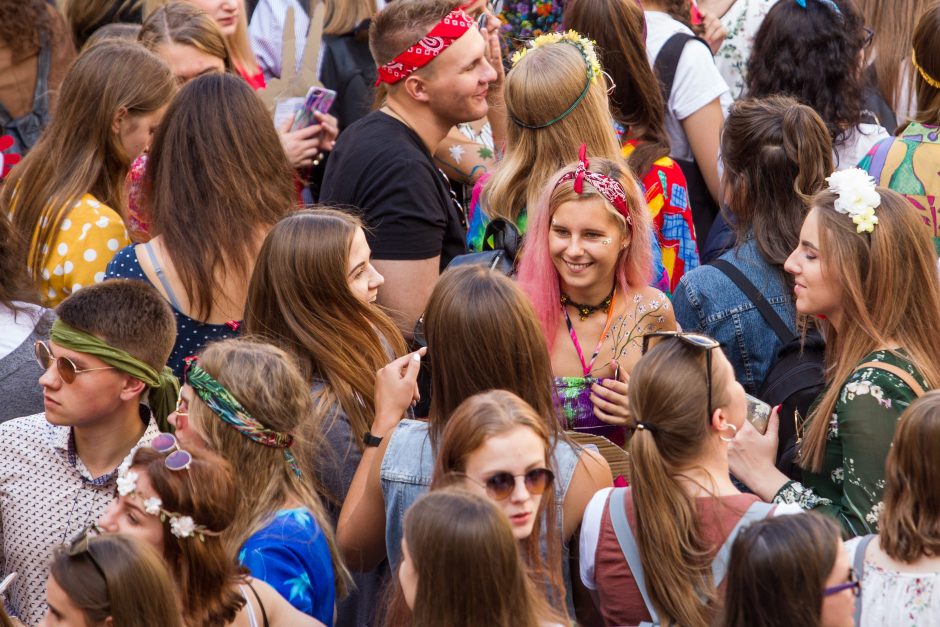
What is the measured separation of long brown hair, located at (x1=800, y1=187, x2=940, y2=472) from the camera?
11.5ft

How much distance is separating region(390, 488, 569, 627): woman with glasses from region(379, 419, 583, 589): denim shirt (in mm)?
733

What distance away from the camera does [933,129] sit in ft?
14.9

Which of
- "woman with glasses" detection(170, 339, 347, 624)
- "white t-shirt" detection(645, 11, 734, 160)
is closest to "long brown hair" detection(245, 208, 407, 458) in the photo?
"woman with glasses" detection(170, 339, 347, 624)

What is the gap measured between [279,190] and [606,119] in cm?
130

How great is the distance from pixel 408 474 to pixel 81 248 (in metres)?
1.87

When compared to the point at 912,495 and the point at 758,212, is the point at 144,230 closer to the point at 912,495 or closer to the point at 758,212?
the point at 758,212

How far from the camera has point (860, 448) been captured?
3.29 meters

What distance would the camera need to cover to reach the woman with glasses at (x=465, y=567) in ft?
7.87

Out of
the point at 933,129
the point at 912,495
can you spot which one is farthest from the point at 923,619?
the point at 933,129

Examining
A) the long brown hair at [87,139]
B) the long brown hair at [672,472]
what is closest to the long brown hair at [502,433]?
the long brown hair at [672,472]

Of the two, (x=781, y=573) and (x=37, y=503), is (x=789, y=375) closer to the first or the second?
(x=781, y=573)

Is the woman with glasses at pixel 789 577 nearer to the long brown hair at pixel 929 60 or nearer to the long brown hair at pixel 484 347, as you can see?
the long brown hair at pixel 484 347

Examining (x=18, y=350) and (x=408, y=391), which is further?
(x=18, y=350)

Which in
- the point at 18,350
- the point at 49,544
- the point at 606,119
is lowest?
the point at 49,544
